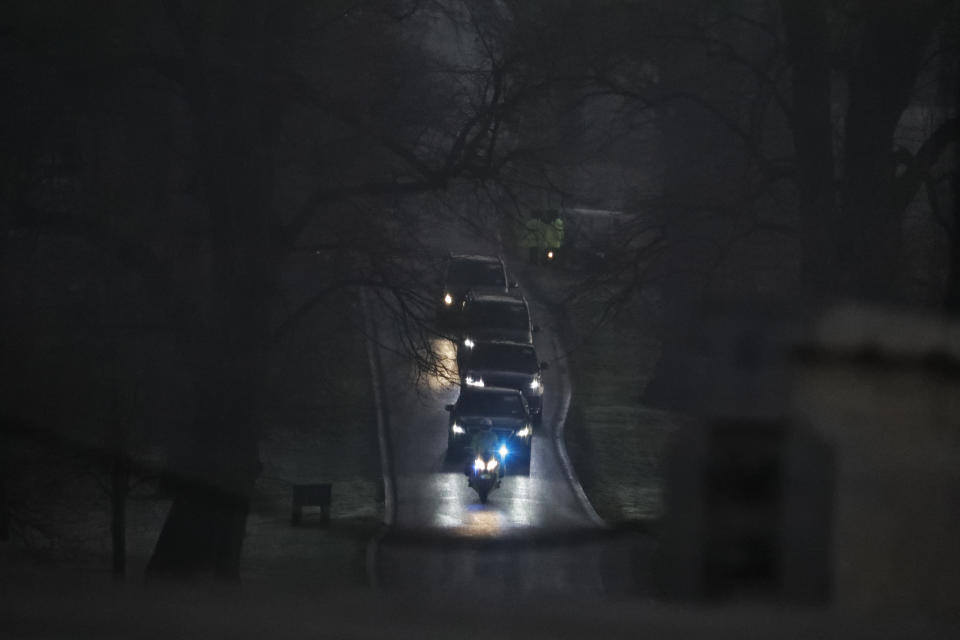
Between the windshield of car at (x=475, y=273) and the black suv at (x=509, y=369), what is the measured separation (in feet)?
4.36

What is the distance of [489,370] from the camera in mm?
22344

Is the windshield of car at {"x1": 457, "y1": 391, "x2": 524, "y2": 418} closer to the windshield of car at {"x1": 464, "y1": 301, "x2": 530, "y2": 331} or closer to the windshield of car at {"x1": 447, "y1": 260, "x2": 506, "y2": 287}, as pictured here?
the windshield of car at {"x1": 447, "y1": 260, "x2": 506, "y2": 287}

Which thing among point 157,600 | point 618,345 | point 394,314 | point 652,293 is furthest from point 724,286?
point 618,345

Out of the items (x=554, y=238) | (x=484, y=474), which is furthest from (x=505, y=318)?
(x=554, y=238)

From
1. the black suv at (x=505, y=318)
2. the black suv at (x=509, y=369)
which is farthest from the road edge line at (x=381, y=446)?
the black suv at (x=505, y=318)

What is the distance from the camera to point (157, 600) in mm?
4074

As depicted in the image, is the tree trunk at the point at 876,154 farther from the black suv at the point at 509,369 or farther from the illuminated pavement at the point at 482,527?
the black suv at the point at 509,369

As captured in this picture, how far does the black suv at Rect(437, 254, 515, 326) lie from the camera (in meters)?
18.5

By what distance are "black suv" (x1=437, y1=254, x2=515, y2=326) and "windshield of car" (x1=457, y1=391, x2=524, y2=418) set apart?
181 cm

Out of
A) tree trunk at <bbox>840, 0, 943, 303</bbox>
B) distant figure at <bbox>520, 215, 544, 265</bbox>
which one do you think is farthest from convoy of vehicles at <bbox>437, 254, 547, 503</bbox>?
tree trunk at <bbox>840, 0, 943, 303</bbox>

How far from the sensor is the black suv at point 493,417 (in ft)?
62.1

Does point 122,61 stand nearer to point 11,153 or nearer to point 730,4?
point 11,153

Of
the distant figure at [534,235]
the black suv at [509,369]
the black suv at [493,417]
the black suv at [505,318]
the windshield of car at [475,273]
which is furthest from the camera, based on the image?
the black suv at [509,369]

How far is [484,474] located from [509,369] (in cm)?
596
